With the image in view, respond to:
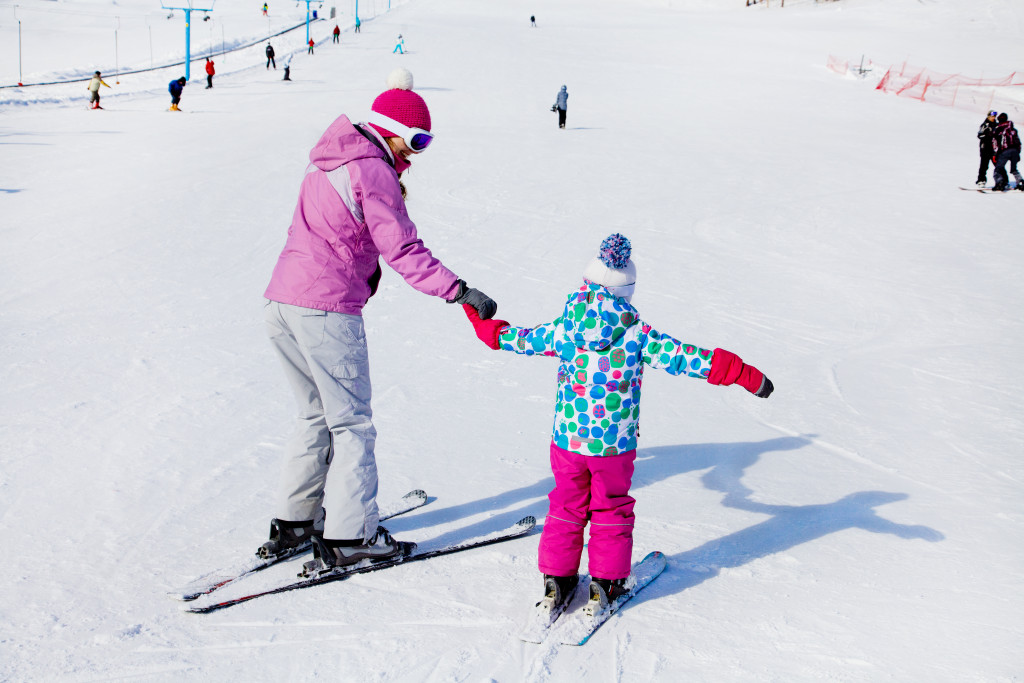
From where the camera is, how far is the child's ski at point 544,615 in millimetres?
2863

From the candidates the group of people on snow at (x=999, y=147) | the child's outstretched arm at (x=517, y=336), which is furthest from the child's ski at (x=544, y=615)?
the group of people on snow at (x=999, y=147)

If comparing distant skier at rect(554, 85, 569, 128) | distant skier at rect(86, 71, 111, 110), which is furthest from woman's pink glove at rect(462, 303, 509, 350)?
distant skier at rect(86, 71, 111, 110)

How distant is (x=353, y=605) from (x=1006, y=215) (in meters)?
13.1

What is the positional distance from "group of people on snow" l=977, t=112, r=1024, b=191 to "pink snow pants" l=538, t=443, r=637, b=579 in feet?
45.7

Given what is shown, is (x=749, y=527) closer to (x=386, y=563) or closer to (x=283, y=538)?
(x=386, y=563)

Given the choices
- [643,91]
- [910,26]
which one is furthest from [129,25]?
[910,26]

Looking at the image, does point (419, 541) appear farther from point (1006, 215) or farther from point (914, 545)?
point (1006, 215)

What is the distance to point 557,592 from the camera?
304 centimetres

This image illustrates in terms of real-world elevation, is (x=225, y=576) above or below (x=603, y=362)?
below

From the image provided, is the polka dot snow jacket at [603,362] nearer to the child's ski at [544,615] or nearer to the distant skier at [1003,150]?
the child's ski at [544,615]

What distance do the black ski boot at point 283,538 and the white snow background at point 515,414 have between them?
13 centimetres

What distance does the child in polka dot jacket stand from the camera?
2.91 m

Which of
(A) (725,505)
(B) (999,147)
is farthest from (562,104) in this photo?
(A) (725,505)

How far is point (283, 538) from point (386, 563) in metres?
0.41
